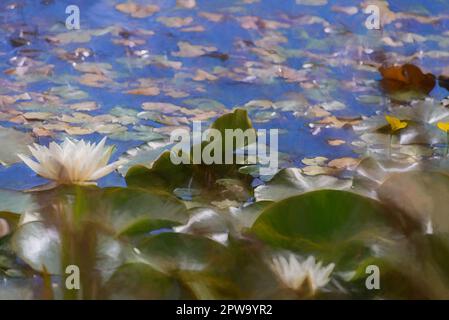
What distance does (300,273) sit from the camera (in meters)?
1.21

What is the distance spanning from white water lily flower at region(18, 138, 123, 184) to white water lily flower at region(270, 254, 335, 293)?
1.23 feet

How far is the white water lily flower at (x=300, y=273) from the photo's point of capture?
1215 millimetres

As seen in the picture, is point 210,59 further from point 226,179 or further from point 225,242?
point 225,242

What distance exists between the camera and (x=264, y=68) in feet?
4.42

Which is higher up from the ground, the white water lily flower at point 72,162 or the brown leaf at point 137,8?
the brown leaf at point 137,8

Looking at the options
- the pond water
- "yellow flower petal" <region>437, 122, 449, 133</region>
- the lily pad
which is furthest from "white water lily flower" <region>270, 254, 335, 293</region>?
the lily pad

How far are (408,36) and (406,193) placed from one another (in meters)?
0.33

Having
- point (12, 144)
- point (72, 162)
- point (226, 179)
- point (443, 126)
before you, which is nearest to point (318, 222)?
point (226, 179)

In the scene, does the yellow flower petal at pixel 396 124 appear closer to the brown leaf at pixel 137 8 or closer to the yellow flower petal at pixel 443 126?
the yellow flower petal at pixel 443 126

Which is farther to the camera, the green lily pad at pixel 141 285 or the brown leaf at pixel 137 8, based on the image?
the brown leaf at pixel 137 8

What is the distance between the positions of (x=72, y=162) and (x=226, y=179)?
0.30 metres

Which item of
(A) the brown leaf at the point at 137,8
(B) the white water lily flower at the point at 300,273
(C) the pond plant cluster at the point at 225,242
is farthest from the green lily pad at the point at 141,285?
(A) the brown leaf at the point at 137,8

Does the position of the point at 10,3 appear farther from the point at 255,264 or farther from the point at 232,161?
the point at 255,264
